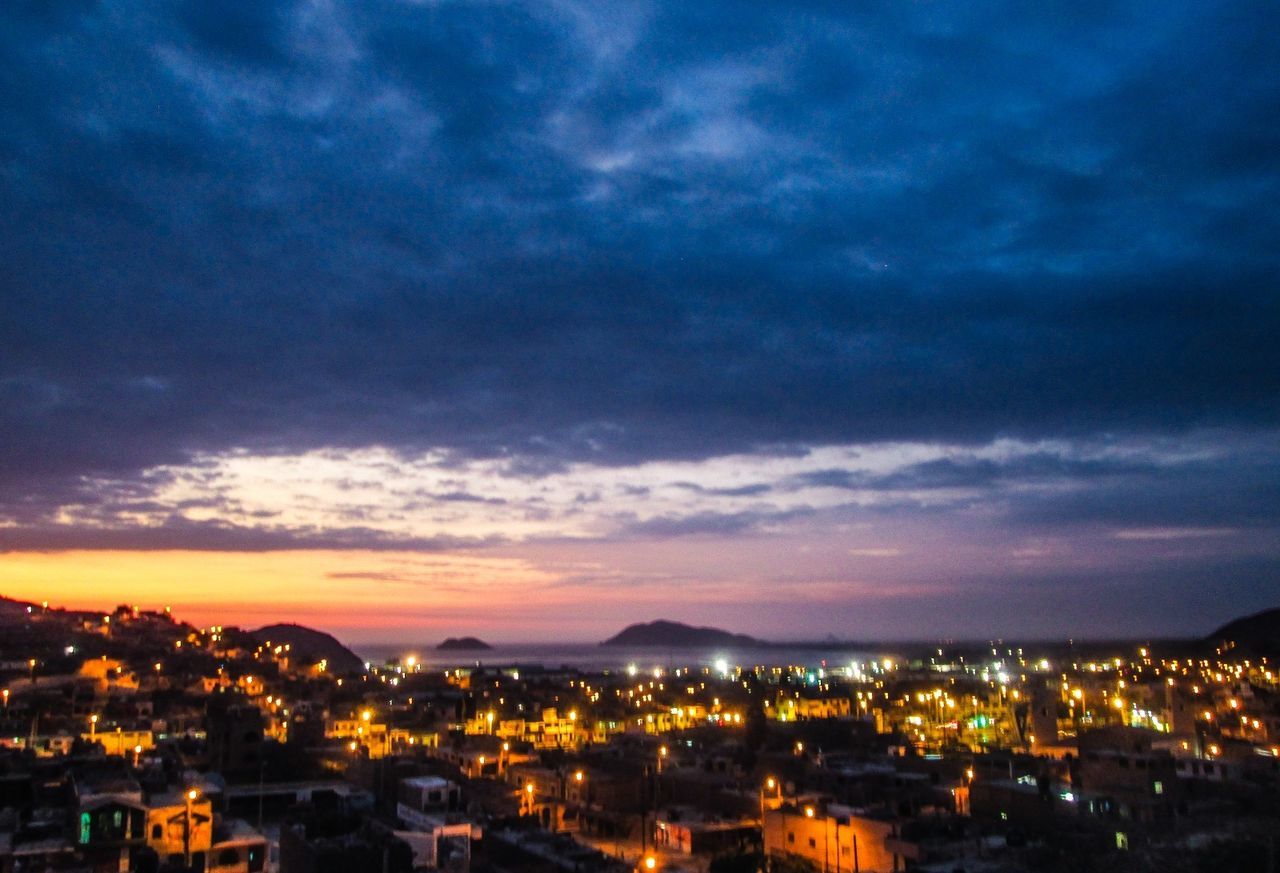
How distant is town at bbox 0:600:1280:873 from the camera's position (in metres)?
19.4

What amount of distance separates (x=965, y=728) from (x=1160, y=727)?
1004cm

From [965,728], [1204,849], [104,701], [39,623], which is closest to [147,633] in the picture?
[39,623]

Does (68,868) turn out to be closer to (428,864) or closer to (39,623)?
(428,864)

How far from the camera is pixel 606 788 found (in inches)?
1187

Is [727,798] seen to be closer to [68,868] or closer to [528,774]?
[528,774]

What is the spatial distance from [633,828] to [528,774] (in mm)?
6057

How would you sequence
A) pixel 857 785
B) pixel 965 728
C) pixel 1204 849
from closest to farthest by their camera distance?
1. pixel 1204 849
2. pixel 857 785
3. pixel 965 728

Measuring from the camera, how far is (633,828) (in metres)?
27.8

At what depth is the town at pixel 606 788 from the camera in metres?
19.4

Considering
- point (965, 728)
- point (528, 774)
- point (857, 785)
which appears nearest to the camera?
point (857, 785)

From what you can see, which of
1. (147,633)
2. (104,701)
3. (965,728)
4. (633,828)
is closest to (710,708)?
(965,728)

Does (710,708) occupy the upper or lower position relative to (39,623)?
lower

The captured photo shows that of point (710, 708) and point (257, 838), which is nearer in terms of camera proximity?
point (257, 838)

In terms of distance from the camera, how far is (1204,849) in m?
19.4
